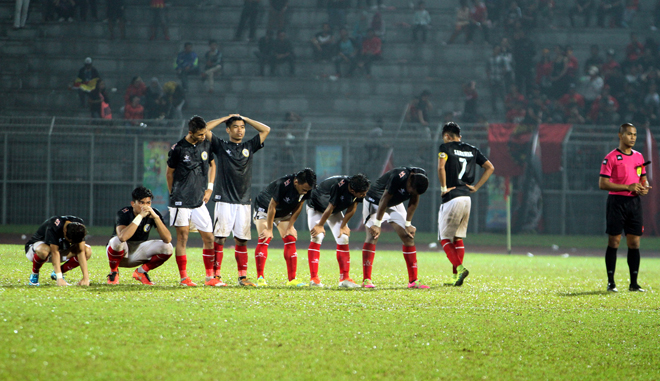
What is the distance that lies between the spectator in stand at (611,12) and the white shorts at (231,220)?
2509 centimetres

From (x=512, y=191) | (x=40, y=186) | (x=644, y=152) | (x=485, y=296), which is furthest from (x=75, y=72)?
(x=485, y=296)

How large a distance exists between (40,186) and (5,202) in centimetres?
110

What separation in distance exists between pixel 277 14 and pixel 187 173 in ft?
71.8

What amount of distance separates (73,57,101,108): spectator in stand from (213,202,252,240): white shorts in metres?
18.9

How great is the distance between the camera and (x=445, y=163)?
930 centimetres

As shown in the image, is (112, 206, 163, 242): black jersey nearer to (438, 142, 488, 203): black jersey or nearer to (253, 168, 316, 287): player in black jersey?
(253, 168, 316, 287): player in black jersey

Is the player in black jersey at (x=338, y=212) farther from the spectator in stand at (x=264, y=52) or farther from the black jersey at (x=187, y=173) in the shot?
the spectator in stand at (x=264, y=52)

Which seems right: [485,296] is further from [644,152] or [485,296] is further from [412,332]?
[644,152]

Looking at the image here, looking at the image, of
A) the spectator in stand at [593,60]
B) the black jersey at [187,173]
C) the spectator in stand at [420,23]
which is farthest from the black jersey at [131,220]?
the spectator in stand at [593,60]

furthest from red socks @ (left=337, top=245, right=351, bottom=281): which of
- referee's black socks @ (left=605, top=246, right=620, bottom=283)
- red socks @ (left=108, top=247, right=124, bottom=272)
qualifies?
referee's black socks @ (left=605, top=246, right=620, bottom=283)

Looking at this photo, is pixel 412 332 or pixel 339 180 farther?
pixel 339 180

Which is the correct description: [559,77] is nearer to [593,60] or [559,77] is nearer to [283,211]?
[593,60]

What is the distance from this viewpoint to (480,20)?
1145 inches

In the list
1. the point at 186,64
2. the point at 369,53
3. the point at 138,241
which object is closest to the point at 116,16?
the point at 186,64
